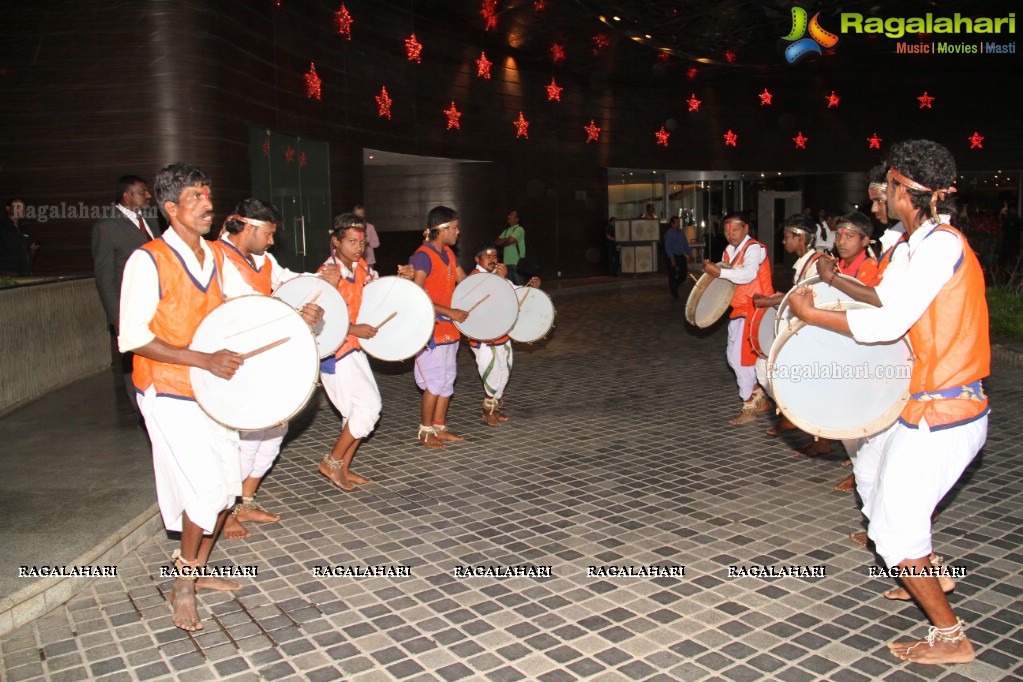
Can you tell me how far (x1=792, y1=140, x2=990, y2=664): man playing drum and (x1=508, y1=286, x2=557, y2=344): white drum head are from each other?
166 inches

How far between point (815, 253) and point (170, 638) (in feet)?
14.7

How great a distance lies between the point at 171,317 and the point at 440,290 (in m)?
3.06

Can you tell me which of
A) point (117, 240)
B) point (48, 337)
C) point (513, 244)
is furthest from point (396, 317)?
point (513, 244)

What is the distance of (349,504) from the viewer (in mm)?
5031

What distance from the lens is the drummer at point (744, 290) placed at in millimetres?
6426

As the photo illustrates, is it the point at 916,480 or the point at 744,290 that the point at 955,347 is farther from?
the point at 744,290

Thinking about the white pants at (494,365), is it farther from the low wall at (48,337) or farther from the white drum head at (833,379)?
the low wall at (48,337)

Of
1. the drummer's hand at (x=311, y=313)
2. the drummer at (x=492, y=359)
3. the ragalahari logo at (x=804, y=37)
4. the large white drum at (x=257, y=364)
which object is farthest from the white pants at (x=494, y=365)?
the ragalahari logo at (x=804, y=37)

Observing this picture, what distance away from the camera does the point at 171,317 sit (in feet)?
11.1

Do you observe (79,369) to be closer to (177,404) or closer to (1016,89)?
(177,404)

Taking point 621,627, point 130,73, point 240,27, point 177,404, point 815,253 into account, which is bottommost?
point 621,627

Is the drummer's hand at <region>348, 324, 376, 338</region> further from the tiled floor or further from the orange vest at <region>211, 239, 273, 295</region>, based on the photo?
the tiled floor

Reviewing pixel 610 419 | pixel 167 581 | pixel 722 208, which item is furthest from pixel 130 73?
pixel 722 208

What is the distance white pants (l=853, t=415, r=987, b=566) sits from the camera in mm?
2953
